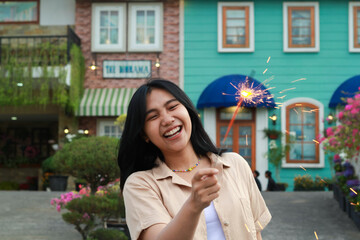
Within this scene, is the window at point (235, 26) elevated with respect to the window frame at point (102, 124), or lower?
elevated

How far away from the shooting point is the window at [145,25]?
41.9 feet

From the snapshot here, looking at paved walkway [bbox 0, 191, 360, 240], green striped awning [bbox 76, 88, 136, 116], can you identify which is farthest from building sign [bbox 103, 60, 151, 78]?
paved walkway [bbox 0, 191, 360, 240]

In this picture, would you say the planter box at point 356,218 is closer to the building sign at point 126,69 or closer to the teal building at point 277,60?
the teal building at point 277,60

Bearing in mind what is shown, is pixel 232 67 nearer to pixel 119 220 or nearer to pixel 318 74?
pixel 318 74

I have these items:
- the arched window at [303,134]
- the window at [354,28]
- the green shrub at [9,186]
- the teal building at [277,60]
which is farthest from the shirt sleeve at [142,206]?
the green shrub at [9,186]

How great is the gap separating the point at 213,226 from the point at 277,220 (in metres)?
6.10

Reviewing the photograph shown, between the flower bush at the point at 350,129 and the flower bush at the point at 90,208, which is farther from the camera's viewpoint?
the flower bush at the point at 350,129

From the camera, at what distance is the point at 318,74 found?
41.1ft

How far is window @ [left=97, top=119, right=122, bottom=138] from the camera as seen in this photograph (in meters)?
12.9

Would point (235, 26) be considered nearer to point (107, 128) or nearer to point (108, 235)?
point (107, 128)

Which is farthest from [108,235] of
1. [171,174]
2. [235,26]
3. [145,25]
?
[235,26]

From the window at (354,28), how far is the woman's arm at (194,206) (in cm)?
1205

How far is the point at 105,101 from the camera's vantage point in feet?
40.8

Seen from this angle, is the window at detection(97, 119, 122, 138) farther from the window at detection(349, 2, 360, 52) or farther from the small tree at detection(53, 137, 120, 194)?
the window at detection(349, 2, 360, 52)
